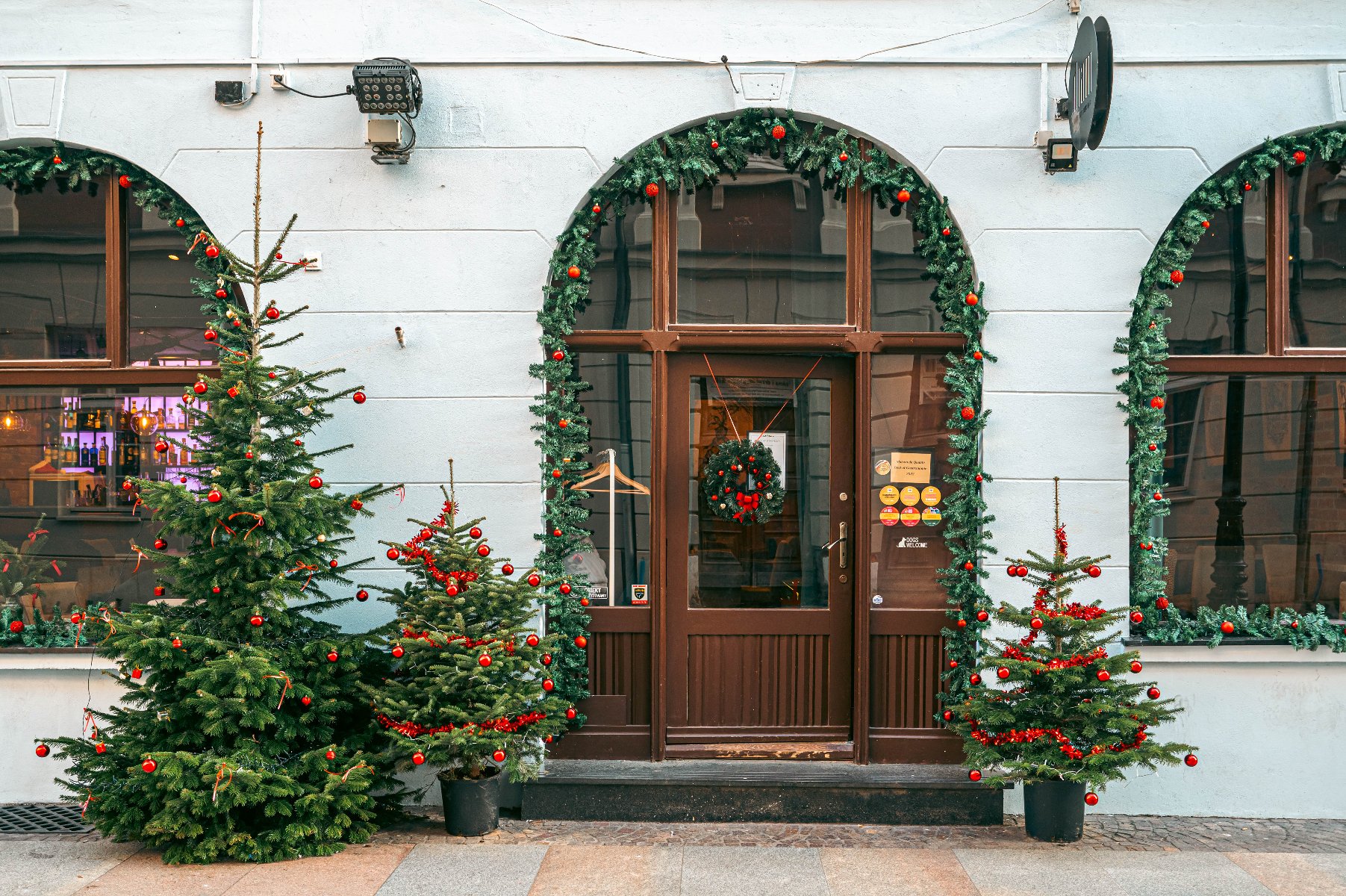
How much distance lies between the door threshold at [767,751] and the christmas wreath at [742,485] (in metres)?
1.31

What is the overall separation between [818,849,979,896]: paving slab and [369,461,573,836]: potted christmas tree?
1555mm

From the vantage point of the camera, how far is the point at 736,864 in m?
5.14

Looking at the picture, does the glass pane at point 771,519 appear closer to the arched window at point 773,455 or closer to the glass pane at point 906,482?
the arched window at point 773,455

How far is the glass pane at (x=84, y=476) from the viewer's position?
6.33 m

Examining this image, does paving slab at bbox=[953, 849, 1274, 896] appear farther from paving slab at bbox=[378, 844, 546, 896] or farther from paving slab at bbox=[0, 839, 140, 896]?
paving slab at bbox=[0, 839, 140, 896]

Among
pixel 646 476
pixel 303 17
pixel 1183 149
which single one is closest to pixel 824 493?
pixel 646 476

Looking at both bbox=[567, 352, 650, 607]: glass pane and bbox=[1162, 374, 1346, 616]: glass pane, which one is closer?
bbox=[1162, 374, 1346, 616]: glass pane

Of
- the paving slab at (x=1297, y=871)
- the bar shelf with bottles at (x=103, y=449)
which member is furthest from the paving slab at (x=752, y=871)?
the bar shelf with bottles at (x=103, y=449)

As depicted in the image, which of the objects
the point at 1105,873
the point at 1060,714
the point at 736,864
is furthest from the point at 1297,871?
the point at 736,864

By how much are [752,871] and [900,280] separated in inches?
131

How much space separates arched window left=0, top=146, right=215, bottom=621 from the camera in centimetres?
631

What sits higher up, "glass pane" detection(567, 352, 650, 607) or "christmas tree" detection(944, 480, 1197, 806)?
"glass pane" detection(567, 352, 650, 607)

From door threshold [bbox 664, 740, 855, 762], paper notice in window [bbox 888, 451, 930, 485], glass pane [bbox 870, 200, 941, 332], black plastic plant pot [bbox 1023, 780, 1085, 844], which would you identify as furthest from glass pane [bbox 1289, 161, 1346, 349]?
door threshold [bbox 664, 740, 855, 762]

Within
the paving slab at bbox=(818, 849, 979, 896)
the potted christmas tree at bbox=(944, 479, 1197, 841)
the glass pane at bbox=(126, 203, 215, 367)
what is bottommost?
the paving slab at bbox=(818, 849, 979, 896)
